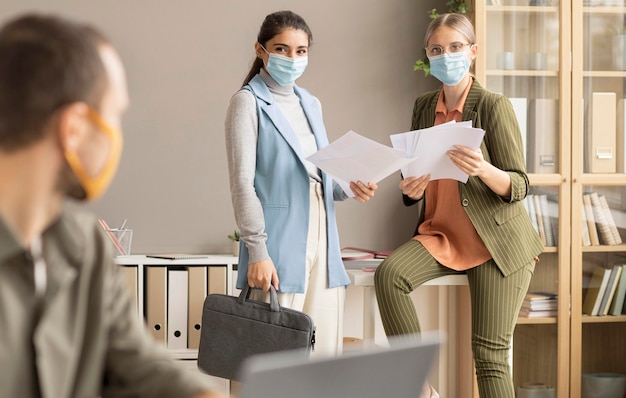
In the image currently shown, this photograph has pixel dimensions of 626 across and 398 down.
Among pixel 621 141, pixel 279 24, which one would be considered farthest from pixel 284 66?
pixel 621 141

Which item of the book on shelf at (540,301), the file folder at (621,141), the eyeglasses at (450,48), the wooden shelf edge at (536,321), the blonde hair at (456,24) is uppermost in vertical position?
the blonde hair at (456,24)

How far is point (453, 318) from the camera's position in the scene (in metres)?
3.62

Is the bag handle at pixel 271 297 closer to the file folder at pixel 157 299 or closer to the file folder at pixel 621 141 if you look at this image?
the file folder at pixel 157 299

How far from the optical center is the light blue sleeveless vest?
2553 millimetres

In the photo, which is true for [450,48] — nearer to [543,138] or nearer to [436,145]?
[436,145]

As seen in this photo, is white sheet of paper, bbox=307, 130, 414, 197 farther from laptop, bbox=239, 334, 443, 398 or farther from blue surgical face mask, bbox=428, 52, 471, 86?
laptop, bbox=239, 334, 443, 398

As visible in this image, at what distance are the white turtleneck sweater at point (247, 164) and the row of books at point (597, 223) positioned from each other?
1.48 m

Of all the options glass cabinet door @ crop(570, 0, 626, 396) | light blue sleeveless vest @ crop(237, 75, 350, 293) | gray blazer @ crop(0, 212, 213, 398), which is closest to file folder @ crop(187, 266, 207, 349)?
light blue sleeveless vest @ crop(237, 75, 350, 293)

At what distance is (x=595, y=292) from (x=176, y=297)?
1.73 metres

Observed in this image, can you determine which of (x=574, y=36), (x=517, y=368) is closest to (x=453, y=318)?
(x=517, y=368)

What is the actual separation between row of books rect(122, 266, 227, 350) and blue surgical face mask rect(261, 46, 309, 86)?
45.3 inches

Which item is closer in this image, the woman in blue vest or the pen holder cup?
the woman in blue vest

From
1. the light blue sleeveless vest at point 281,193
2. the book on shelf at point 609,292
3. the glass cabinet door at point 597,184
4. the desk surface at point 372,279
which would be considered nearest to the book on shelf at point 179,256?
the desk surface at point 372,279

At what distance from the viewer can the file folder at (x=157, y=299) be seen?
11.6ft
